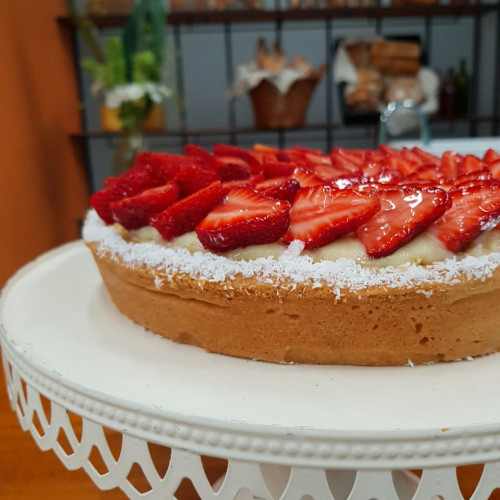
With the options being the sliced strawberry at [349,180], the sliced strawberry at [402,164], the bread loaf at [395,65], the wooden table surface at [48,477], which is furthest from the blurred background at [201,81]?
the sliced strawberry at [349,180]

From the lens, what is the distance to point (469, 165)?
125cm

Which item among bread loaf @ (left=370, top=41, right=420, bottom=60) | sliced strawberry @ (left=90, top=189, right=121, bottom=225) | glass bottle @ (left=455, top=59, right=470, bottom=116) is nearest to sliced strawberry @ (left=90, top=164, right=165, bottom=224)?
sliced strawberry @ (left=90, top=189, right=121, bottom=225)

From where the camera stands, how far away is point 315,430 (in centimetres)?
57

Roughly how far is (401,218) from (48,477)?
1.06 meters

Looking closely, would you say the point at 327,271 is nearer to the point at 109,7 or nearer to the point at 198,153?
the point at 198,153

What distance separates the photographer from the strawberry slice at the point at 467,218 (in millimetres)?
833

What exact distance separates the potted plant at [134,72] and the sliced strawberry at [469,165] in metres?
2.11

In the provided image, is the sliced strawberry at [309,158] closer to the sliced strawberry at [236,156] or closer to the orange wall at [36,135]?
the sliced strawberry at [236,156]

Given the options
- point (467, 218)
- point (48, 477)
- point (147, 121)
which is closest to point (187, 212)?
point (467, 218)

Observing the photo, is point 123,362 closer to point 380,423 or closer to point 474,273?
point 380,423

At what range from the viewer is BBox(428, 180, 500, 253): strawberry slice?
0.83 meters

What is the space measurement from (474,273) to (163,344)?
1.71 feet

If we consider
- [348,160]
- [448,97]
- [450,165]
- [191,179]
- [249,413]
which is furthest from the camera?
[448,97]

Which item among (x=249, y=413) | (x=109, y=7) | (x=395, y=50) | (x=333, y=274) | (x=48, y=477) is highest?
(x=109, y=7)
